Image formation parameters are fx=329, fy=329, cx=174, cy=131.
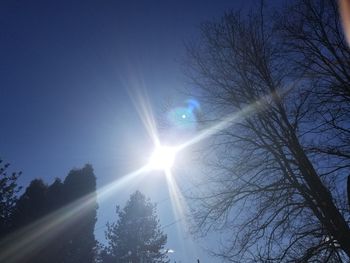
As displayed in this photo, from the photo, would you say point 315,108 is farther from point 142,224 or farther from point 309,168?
point 142,224

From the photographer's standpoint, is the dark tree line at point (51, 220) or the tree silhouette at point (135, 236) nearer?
the dark tree line at point (51, 220)

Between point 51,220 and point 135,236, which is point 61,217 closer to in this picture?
point 51,220

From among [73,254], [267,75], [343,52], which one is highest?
[73,254]

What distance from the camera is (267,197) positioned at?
739 cm

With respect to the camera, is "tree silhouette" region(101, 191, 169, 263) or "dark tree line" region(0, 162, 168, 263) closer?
"dark tree line" region(0, 162, 168, 263)

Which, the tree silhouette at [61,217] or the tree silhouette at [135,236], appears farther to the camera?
the tree silhouette at [135,236]

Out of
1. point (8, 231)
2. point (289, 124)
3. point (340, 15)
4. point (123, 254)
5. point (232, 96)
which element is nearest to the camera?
point (289, 124)

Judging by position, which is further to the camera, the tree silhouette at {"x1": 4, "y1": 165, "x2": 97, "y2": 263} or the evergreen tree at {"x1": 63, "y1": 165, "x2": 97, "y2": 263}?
the evergreen tree at {"x1": 63, "y1": 165, "x2": 97, "y2": 263}

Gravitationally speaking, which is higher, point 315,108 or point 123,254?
point 123,254

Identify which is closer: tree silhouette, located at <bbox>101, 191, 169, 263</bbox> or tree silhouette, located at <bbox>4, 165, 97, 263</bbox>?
tree silhouette, located at <bbox>4, 165, 97, 263</bbox>

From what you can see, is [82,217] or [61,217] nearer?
[61,217]

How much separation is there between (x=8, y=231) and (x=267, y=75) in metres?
19.6

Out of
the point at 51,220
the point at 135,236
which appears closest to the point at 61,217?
the point at 51,220

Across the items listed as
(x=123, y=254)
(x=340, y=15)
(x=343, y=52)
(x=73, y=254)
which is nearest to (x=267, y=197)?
(x=343, y=52)
